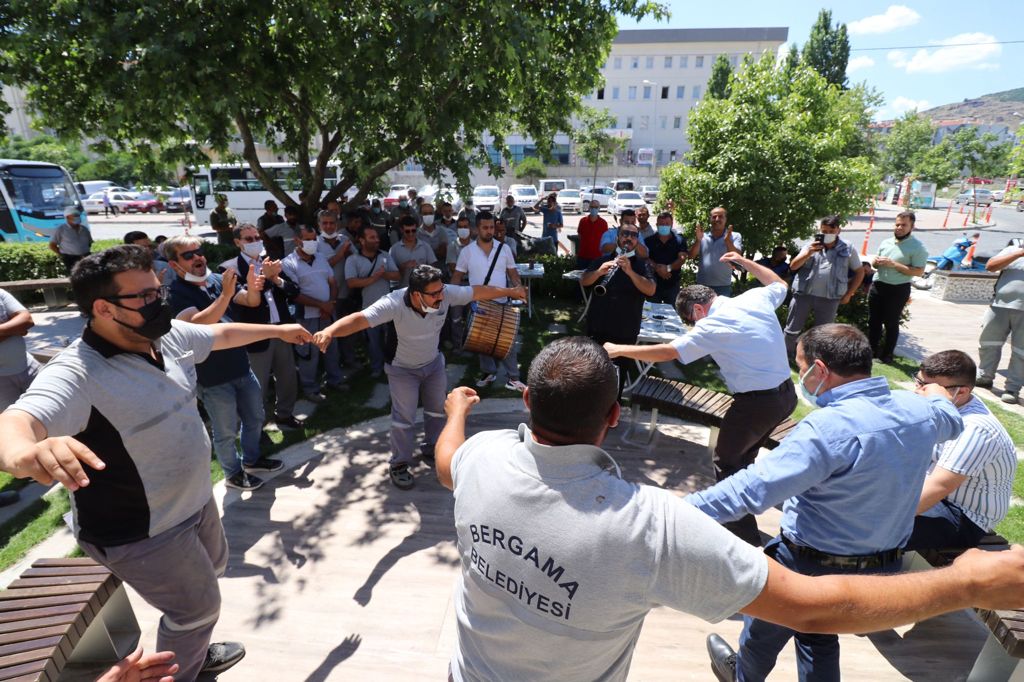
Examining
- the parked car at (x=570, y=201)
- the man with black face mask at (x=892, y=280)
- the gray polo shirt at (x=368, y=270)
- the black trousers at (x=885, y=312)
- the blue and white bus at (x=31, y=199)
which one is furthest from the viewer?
the parked car at (x=570, y=201)

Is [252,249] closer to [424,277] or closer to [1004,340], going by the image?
[424,277]

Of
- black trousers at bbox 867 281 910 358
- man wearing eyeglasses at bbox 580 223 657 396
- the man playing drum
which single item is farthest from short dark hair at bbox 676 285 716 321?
black trousers at bbox 867 281 910 358

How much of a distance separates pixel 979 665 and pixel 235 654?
13.1 ft

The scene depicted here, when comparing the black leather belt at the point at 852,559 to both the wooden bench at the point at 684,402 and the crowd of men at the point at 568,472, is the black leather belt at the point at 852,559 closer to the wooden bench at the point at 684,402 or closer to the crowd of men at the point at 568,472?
the crowd of men at the point at 568,472

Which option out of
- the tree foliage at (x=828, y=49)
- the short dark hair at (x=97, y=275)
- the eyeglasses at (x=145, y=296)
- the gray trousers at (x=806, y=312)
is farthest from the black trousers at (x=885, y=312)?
the tree foliage at (x=828, y=49)

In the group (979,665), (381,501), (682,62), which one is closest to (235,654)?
(381,501)

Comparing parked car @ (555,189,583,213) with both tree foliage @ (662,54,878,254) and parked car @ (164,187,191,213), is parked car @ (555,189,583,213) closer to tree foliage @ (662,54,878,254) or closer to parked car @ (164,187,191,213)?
parked car @ (164,187,191,213)

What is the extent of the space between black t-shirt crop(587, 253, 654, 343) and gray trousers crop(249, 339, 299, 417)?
3.13 m

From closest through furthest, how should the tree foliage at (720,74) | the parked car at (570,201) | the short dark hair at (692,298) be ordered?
the short dark hair at (692,298) → the parked car at (570,201) → the tree foliage at (720,74)

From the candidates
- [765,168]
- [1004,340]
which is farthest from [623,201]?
[1004,340]

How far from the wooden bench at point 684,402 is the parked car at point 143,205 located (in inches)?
1375

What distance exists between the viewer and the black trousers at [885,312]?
7117mm

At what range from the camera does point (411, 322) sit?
14.1 ft

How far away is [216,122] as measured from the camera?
6891mm
